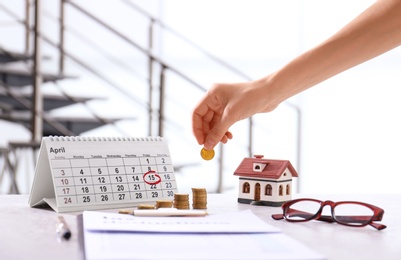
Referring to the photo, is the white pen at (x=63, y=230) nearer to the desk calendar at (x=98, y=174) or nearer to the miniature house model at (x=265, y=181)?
the desk calendar at (x=98, y=174)

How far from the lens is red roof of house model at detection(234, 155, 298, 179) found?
997mm

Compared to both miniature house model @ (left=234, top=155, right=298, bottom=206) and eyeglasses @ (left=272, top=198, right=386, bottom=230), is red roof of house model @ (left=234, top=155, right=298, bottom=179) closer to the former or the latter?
miniature house model @ (left=234, top=155, right=298, bottom=206)

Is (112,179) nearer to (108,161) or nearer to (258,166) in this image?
(108,161)

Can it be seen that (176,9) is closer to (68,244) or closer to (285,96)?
(285,96)

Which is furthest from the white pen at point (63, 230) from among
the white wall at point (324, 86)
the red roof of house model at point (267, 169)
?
the white wall at point (324, 86)

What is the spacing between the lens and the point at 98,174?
936 mm

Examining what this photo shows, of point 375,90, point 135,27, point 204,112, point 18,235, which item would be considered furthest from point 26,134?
point 18,235

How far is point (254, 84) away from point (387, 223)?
313mm

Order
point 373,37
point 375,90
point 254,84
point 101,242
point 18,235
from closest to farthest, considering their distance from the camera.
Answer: point 101,242 < point 18,235 < point 373,37 < point 254,84 < point 375,90

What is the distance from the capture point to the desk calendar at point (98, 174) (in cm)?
90

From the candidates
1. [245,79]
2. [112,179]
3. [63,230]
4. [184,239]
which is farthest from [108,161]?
[245,79]

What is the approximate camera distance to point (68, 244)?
0.67m

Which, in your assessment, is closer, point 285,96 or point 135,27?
point 285,96

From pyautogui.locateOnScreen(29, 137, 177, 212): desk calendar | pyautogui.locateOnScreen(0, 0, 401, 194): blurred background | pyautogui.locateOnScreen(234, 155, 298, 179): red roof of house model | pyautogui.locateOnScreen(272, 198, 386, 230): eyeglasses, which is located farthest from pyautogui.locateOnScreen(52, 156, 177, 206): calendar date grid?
pyautogui.locateOnScreen(0, 0, 401, 194): blurred background
